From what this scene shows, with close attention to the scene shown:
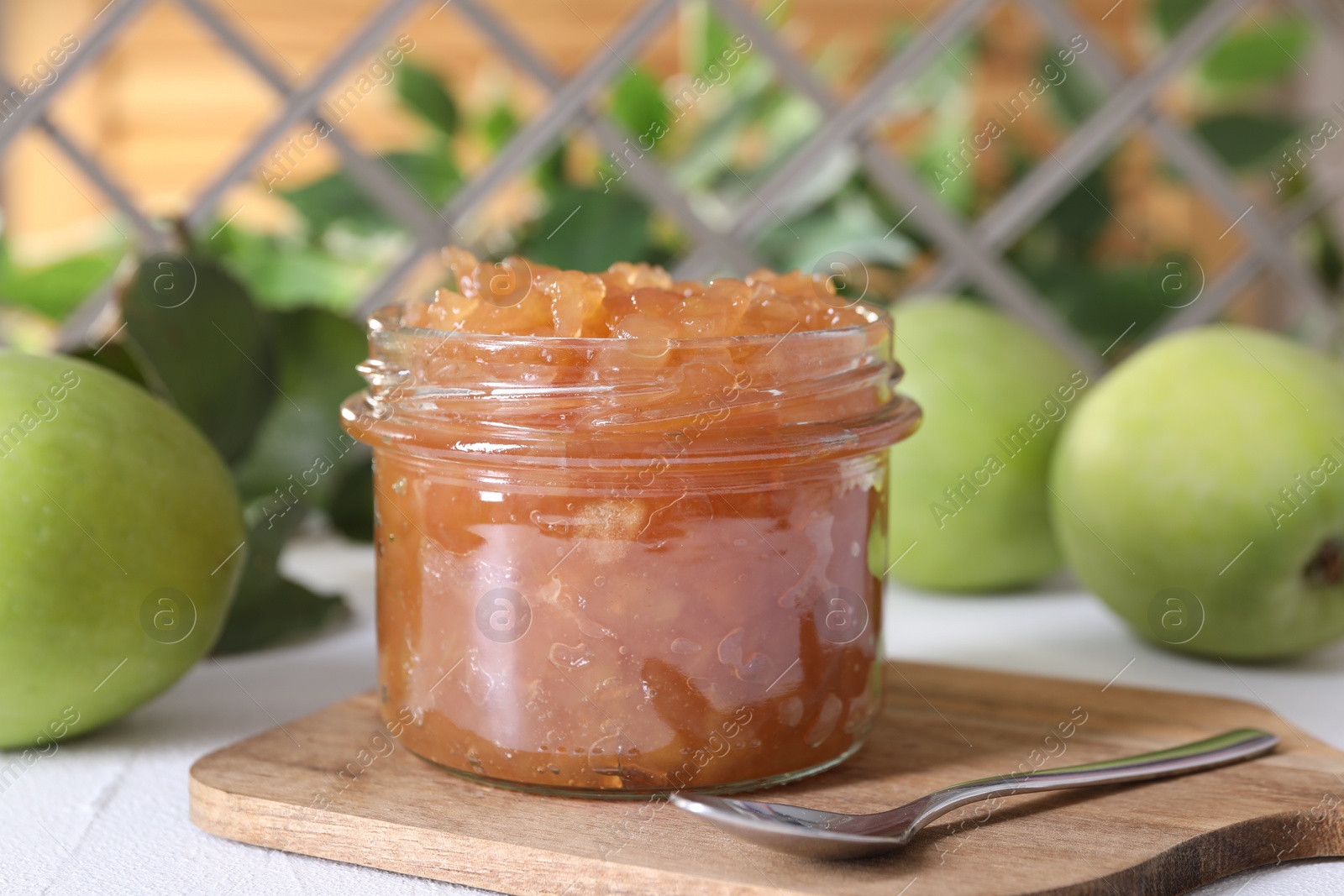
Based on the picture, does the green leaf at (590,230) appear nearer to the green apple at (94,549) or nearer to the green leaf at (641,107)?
the green leaf at (641,107)

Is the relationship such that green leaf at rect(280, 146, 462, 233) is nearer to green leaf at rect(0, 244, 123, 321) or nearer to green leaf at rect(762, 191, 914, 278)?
green leaf at rect(0, 244, 123, 321)

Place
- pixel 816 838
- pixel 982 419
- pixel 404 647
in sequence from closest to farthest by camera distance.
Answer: pixel 816 838 < pixel 404 647 < pixel 982 419

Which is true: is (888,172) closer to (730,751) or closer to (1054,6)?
(1054,6)

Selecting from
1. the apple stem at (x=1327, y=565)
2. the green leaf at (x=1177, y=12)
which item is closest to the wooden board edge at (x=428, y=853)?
the apple stem at (x=1327, y=565)

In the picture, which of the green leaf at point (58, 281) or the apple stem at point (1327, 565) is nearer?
the apple stem at point (1327, 565)

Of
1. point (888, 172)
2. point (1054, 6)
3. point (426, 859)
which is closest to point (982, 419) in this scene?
point (888, 172)

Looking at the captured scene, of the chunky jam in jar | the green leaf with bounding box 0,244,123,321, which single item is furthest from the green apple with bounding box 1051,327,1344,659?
the green leaf with bounding box 0,244,123,321

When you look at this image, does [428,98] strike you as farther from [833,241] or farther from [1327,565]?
[1327,565]

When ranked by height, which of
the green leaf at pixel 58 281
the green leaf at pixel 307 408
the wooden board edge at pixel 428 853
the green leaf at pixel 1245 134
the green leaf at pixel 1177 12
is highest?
the green leaf at pixel 1177 12

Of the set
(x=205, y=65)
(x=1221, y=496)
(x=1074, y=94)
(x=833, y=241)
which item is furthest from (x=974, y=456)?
(x=205, y=65)
